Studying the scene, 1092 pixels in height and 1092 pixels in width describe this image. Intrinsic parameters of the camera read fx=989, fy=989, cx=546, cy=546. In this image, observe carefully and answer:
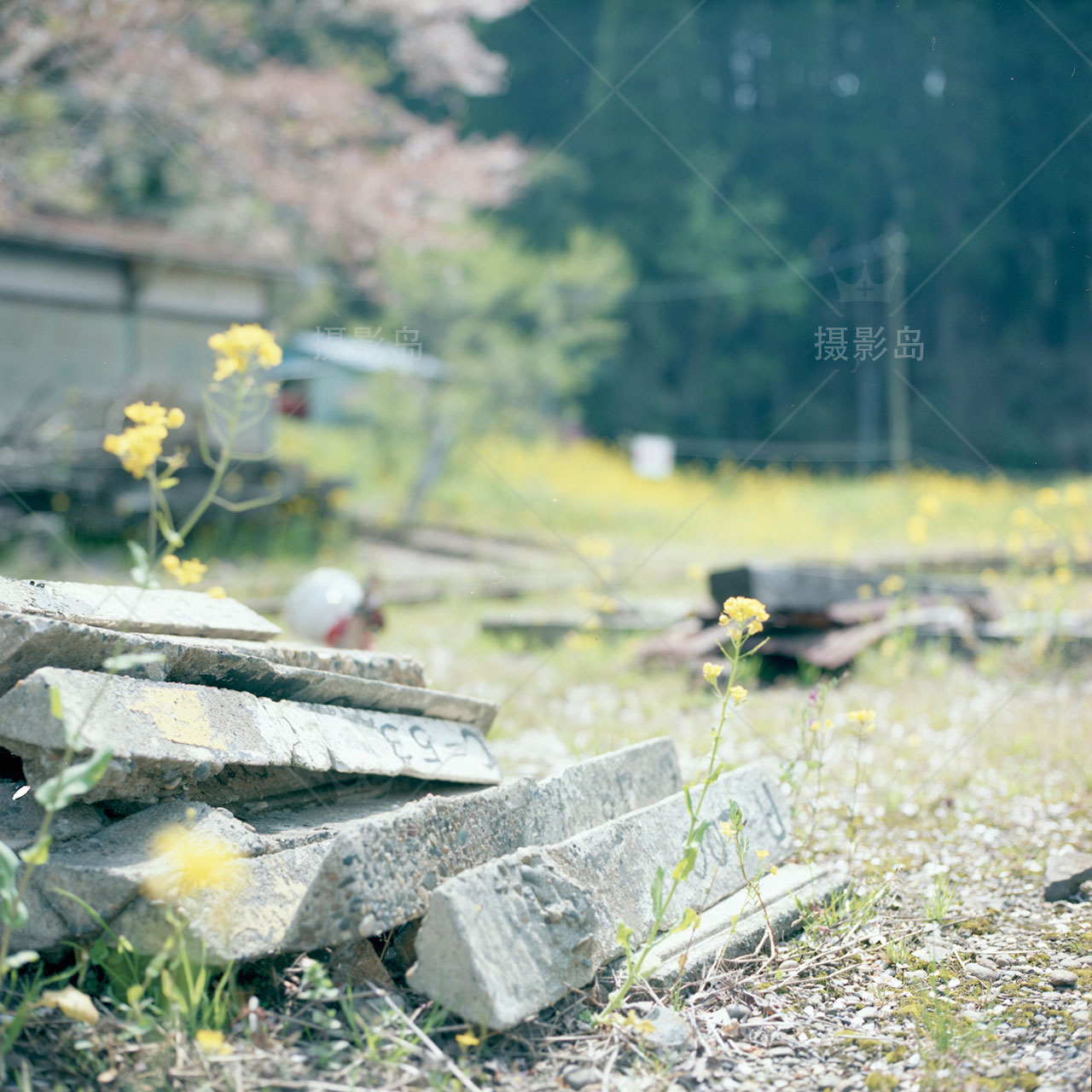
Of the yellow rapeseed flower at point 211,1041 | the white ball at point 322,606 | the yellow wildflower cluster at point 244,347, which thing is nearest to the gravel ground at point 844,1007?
the yellow rapeseed flower at point 211,1041

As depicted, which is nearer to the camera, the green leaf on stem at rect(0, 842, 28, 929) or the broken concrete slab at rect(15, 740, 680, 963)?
the green leaf on stem at rect(0, 842, 28, 929)

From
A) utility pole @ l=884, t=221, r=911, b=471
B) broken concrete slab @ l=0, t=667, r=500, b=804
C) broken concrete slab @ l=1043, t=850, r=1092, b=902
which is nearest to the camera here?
broken concrete slab @ l=0, t=667, r=500, b=804

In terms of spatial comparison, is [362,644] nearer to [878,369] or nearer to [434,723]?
[434,723]

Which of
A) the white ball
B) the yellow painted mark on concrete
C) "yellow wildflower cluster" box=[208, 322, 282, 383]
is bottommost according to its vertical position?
the white ball

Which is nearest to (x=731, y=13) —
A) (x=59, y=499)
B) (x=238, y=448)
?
(x=238, y=448)

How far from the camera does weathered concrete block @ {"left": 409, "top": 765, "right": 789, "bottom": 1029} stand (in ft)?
5.93

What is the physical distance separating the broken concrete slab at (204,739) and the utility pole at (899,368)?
682 inches

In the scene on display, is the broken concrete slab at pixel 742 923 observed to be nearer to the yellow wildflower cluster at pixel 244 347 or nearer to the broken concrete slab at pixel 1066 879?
the broken concrete slab at pixel 1066 879

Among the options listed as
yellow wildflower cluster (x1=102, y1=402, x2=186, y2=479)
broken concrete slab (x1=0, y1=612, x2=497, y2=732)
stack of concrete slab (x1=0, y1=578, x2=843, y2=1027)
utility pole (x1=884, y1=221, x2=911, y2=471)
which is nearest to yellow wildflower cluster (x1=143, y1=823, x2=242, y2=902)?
stack of concrete slab (x1=0, y1=578, x2=843, y2=1027)

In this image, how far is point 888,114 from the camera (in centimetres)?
1819

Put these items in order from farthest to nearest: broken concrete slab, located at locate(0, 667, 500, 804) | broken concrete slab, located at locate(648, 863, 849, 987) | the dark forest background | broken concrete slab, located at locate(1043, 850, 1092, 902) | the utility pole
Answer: the utility pole → the dark forest background → broken concrete slab, located at locate(1043, 850, 1092, 902) → broken concrete slab, located at locate(648, 863, 849, 987) → broken concrete slab, located at locate(0, 667, 500, 804)

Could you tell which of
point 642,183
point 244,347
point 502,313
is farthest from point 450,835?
point 642,183

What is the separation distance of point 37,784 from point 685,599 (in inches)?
251

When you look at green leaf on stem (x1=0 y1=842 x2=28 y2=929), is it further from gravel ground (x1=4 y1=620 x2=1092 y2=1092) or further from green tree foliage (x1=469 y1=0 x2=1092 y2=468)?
green tree foliage (x1=469 y1=0 x2=1092 y2=468)
